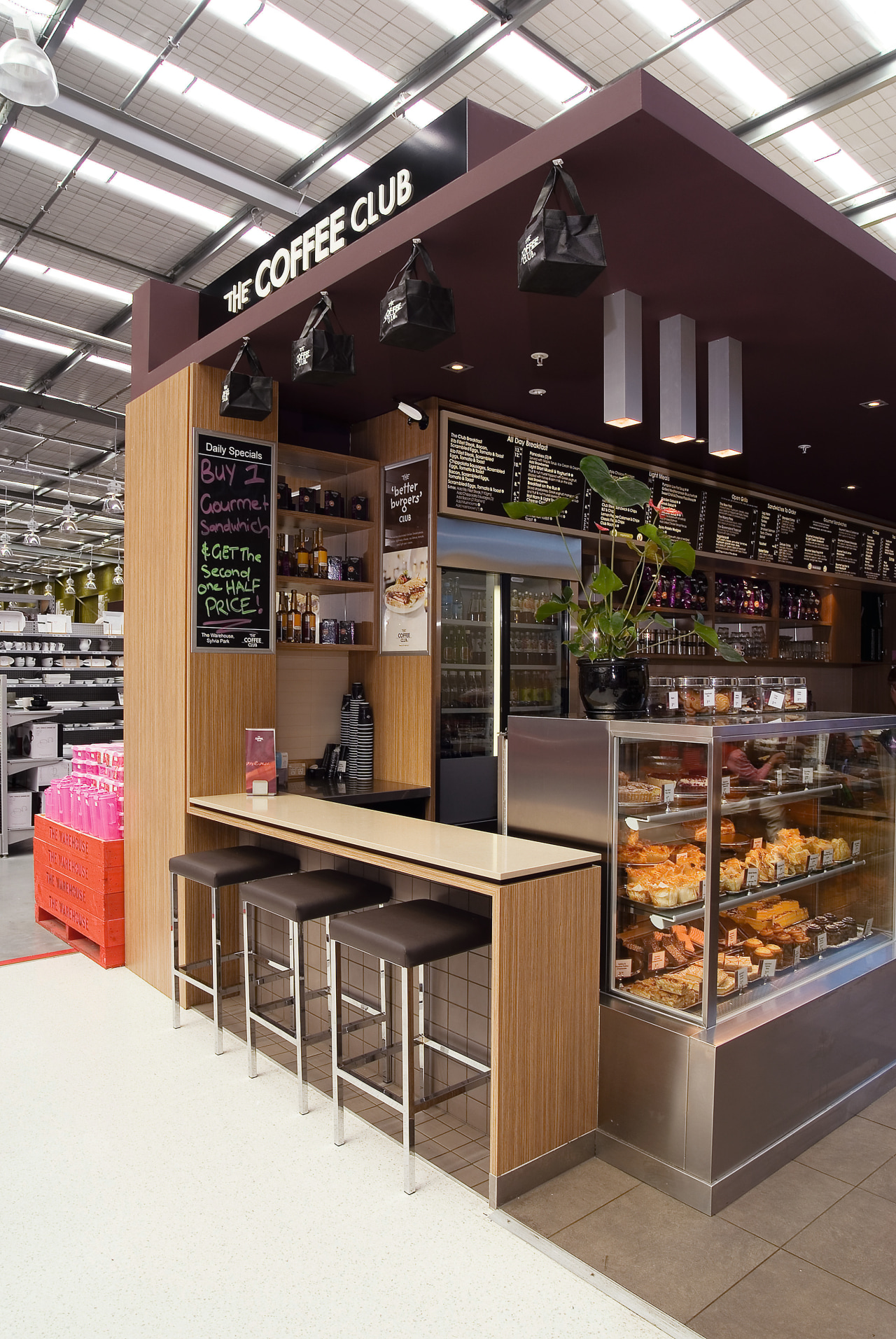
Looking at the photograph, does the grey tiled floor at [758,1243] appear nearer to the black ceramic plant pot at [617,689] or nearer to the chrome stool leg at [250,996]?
the chrome stool leg at [250,996]

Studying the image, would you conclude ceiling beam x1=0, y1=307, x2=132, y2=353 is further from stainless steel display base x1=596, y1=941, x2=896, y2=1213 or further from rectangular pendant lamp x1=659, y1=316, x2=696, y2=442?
stainless steel display base x1=596, y1=941, x2=896, y2=1213

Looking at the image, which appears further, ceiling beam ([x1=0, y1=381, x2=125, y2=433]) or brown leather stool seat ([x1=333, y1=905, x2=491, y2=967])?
ceiling beam ([x1=0, y1=381, x2=125, y2=433])

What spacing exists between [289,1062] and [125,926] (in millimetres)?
1538

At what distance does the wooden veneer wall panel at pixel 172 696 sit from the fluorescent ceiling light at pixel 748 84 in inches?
95.5

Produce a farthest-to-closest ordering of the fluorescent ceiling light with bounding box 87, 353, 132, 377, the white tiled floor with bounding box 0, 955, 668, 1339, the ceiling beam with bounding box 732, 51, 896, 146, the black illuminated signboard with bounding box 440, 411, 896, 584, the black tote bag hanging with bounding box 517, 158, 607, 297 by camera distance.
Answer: the fluorescent ceiling light with bounding box 87, 353, 132, 377
the black illuminated signboard with bounding box 440, 411, 896, 584
the ceiling beam with bounding box 732, 51, 896, 146
the black tote bag hanging with bounding box 517, 158, 607, 297
the white tiled floor with bounding box 0, 955, 668, 1339

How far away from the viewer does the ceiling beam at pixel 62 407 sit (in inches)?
317

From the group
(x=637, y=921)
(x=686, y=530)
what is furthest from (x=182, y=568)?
(x=686, y=530)

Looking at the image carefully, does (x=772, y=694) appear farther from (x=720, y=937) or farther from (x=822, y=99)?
(x=822, y=99)

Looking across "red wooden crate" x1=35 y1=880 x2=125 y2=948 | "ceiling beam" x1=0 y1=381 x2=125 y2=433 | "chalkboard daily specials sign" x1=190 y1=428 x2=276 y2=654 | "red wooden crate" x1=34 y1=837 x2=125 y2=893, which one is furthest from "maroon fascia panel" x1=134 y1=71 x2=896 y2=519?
"ceiling beam" x1=0 y1=381 x2=125 y2=433

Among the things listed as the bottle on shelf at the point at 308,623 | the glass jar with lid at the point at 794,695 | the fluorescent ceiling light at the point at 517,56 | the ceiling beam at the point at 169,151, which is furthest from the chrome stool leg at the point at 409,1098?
the ceiling beam at the point at 169,151

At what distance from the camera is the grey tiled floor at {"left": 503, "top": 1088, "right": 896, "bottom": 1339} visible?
80.6 inches

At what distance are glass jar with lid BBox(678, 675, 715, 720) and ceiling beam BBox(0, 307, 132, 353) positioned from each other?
543 cm

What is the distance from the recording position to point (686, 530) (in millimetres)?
6191

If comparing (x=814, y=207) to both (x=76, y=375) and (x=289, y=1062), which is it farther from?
(x=76, y=375)
